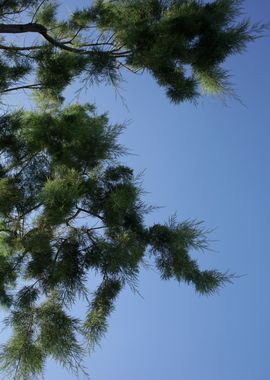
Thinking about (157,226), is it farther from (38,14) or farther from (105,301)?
(38,14)

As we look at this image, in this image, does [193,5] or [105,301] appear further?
[193,5]

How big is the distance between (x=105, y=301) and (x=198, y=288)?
623 mm

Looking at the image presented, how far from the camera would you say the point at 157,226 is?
2895 millimetres

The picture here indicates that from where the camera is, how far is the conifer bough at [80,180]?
254cm

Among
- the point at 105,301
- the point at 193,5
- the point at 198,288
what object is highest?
the point at 193,5

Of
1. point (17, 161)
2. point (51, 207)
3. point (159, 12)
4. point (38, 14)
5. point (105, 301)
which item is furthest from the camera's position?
point (38, 14)

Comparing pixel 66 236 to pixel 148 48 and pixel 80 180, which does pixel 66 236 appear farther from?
pixel 148 48

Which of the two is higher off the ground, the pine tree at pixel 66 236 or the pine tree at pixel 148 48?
the pine tree at pixel 148 48

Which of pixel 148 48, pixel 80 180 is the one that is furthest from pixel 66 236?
pixel 148 48

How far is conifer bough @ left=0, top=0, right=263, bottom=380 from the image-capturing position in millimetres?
2545

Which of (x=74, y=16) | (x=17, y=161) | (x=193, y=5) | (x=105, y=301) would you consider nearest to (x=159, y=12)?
(x=193, y=5)

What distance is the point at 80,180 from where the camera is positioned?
8.68ft

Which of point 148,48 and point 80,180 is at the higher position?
point 148,48

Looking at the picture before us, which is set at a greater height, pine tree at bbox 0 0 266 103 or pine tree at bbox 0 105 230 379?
pine tree at bbox 0 0 266 103
